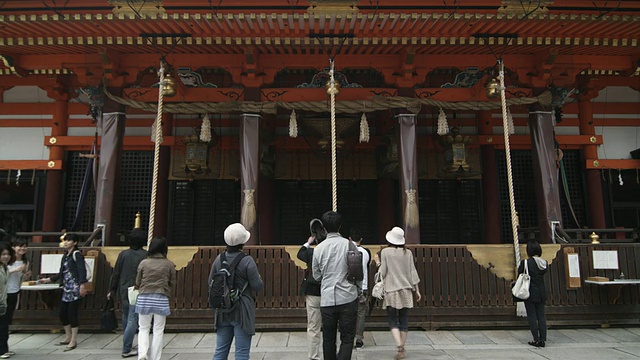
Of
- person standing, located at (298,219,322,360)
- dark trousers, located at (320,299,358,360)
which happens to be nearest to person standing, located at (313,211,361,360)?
dark trousers, located at (320,299,358,360)

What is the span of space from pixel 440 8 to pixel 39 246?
850 cm

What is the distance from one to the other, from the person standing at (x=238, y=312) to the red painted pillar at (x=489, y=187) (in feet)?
27.0

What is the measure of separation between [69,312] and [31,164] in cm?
582

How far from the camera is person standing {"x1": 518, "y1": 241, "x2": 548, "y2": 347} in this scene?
6.09 meters

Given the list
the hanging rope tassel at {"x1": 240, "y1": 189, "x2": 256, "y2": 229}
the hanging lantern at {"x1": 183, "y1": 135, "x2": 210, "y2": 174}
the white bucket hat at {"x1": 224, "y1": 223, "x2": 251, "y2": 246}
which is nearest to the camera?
the white bucket hat at {"x1": 224, "y1": 223, "x2": 251, "y2": 246}

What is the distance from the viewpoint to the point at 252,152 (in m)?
8.15

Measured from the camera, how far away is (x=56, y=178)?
10.3m

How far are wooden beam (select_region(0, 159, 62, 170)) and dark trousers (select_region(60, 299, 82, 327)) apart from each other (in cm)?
533

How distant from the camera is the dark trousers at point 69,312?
6109 mm

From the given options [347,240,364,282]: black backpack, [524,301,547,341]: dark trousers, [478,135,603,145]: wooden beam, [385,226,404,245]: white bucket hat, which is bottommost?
[524,301,547,341]: dark trousers

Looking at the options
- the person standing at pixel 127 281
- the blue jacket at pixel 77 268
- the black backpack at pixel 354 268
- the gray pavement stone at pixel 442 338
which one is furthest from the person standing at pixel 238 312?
the gray pavement stone at pixel 442 338

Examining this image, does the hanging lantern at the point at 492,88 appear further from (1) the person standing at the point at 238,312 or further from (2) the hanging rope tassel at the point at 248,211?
(1) the person standing at the point at 238,312

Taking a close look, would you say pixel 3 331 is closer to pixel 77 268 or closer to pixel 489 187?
pixel 77 268

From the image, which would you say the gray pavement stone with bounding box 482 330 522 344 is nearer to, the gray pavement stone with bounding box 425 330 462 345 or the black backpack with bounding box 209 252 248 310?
the gray pavement stone with bounding box 425 330 462 345
